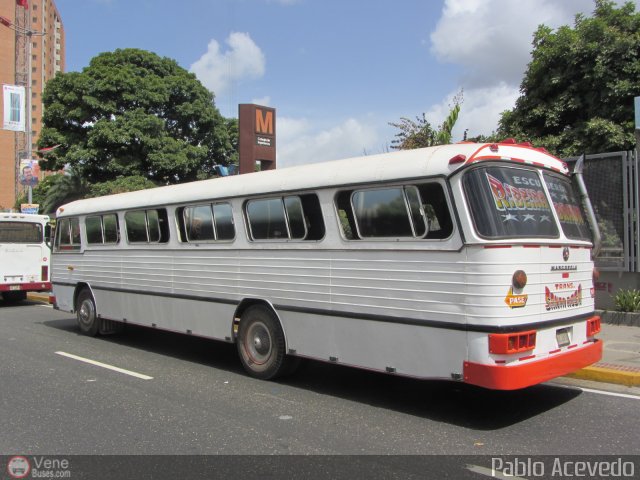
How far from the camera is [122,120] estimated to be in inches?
918

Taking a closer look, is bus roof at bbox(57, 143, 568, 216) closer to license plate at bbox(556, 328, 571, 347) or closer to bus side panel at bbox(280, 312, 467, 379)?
bus side panel at bbox(280, 312, 467, 379)

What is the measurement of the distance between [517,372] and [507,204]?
1.51 m

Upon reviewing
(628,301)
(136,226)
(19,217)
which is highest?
(19,217)

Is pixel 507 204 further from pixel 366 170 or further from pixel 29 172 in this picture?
pixel 29 172

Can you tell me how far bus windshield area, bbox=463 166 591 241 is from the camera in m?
5.04

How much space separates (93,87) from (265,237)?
64.6 feet

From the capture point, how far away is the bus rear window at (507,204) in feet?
16.5

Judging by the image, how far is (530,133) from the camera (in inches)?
530

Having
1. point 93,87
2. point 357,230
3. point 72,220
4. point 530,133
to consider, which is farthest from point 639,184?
point 93,87

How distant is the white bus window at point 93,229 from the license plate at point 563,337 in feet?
25.5

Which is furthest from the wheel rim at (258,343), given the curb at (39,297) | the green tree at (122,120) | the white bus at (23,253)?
the green tree at (122,120)

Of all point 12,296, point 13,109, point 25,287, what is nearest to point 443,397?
point 25,287

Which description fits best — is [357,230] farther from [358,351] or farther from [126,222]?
[126,222]
